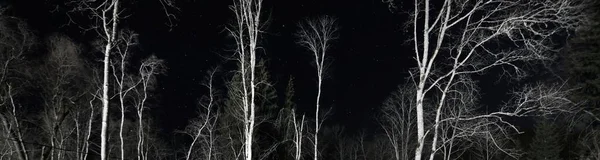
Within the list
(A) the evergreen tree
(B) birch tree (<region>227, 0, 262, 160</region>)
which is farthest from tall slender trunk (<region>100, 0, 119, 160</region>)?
(A) the evergreen tree

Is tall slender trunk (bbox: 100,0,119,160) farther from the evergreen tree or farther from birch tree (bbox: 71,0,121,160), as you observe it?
the evergreen tree

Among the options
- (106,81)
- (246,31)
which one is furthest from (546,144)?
(106,81)

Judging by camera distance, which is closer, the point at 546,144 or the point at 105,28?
the point at 105,28

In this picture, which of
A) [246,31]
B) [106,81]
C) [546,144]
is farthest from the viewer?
[546,144]

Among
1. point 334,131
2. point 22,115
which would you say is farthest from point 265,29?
point 334,131

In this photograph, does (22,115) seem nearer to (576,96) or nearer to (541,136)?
(576,96)

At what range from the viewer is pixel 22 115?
54.4ft

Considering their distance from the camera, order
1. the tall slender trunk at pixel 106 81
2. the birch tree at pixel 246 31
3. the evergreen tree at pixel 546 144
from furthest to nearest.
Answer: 1. the evergreen tree at pixel 546 144
2. the birch tree at pixel 246 31
3. the tall slender trunk at pixel 106 81

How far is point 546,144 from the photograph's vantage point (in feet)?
127

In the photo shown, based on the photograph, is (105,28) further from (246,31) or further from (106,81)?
(246,31)

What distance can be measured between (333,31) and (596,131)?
10082 millimetres

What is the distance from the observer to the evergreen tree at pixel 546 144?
38.1 metres

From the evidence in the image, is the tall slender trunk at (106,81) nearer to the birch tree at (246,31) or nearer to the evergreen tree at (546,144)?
the birch tree at (246,31)

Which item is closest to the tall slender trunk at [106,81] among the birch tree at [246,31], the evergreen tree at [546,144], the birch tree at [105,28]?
the birch tree at [105,28]
